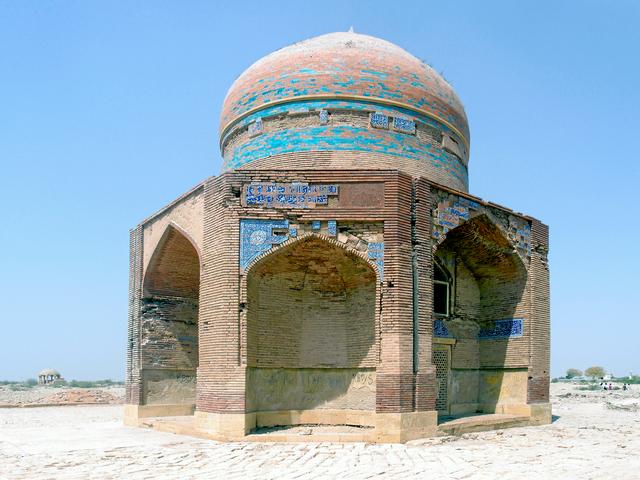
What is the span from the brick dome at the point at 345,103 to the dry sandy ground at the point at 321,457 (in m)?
6.20

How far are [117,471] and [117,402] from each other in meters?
17.0

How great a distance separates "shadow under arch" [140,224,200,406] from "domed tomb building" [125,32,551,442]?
0.12 feet

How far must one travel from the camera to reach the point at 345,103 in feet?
48.3

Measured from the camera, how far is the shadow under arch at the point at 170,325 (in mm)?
15583

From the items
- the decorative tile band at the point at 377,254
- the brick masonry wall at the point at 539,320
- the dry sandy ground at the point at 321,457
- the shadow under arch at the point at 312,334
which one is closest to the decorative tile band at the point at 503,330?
the brick masonry wall at the point at 539,320

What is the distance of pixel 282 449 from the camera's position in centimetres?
1067

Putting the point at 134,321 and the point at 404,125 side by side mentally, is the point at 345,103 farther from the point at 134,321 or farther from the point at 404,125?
the point at 134,321

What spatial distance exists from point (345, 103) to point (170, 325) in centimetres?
686

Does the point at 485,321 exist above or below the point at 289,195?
below

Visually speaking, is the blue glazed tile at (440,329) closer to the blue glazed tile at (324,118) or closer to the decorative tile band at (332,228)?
the decorative tile band at (332,228)

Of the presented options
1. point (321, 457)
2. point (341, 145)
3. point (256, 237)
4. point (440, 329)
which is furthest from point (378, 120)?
point (321, 457)

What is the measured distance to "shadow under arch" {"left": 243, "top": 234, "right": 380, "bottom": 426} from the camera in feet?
41.8

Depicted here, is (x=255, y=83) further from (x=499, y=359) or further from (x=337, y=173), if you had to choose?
(x=499, y=359)

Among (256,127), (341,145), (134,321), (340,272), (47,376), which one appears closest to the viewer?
(340,272)
